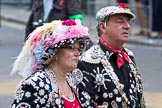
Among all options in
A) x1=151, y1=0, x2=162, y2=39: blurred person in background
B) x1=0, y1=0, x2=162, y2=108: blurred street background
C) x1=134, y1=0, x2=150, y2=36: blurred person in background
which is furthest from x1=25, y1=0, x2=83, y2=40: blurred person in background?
x1=134, y1=0, x2=150, y2=36: blurred person in background

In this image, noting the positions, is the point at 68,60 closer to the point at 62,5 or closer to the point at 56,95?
the point at 56,95

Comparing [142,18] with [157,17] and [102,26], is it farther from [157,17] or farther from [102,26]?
[102,26]

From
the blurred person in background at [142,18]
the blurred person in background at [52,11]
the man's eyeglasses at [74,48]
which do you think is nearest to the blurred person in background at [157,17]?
the blurred person in background at [142,18]

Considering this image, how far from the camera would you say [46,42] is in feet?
13.1

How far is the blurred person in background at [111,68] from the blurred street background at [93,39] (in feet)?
1.94

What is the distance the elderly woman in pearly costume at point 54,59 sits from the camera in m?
3.90

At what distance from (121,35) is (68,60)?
0.85 metres

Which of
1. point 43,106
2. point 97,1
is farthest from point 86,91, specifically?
point 97,1

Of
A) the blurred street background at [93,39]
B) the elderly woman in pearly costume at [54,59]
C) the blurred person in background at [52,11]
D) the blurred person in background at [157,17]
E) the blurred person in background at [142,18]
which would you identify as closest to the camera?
the elderly woman in pearly costume at [54,59]

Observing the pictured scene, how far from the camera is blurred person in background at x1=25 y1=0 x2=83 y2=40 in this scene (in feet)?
25.8

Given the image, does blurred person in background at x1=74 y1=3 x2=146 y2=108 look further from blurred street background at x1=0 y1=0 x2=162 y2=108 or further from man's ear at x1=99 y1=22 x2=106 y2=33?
blurred street background at x1=0 y1=0 x2=162 y2=108

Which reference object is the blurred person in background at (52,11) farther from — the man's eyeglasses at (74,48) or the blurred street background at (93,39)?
the man's eyeglasses at (74,48)

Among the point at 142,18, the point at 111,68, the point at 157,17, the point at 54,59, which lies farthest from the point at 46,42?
the point at 142,18

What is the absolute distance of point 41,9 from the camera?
810 cm
